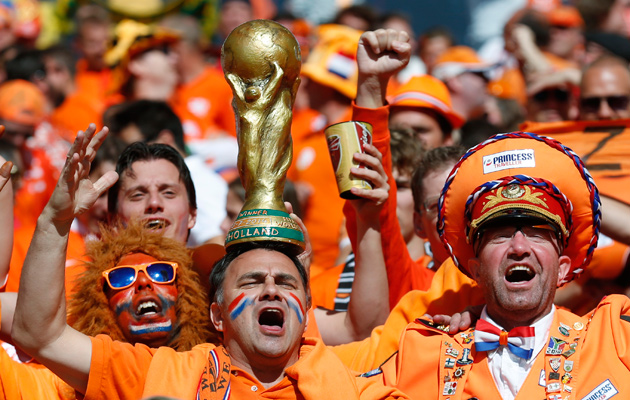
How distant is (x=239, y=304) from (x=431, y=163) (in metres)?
1.45

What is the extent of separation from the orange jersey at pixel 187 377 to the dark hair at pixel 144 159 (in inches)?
47.5

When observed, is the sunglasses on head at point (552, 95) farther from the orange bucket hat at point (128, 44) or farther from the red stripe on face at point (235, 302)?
the red stripe on face at point (235, 302)

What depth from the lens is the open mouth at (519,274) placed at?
153 inches

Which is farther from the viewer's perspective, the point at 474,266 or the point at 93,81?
the point at 93,81

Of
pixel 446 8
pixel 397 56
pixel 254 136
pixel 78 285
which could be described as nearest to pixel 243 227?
pixel 254 136

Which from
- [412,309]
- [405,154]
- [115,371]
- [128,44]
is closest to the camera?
[115,371]

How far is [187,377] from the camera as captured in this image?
12.4ft

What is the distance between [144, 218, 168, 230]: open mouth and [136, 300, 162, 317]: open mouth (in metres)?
0.63

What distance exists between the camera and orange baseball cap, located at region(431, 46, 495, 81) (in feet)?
26.5

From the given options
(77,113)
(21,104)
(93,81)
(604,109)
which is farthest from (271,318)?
(93,81)

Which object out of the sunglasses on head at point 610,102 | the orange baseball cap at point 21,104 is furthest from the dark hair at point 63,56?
the sunglasses on head at point 610,102

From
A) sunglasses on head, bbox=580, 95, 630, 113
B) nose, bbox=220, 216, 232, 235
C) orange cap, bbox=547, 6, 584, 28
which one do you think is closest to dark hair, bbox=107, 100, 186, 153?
nose, bbox=220, 216, 232, 235

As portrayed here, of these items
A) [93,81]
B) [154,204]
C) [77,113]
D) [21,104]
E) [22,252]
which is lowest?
[154,204]

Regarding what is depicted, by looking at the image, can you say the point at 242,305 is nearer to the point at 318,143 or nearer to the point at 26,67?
the point at 318,143
